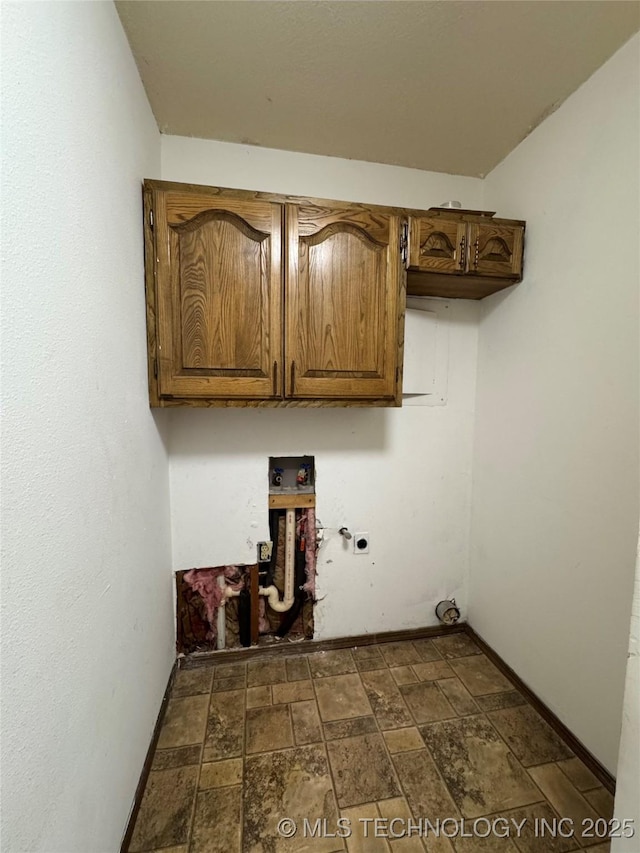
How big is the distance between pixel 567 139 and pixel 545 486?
136 centimetres

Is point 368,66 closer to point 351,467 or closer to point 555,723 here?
point 351,467

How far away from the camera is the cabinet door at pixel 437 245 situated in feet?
4.77

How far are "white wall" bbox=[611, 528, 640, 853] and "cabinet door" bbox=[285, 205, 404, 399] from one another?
1.02 meters

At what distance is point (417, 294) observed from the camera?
5.90 ft

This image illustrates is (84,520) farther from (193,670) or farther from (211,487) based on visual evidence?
(193,670)

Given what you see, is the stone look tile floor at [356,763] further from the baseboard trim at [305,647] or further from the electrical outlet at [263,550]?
the electrical outlet at [263,550]

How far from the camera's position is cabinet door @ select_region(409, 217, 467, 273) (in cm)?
145

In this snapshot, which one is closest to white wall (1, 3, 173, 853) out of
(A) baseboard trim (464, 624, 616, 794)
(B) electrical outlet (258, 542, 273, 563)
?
(B) electrical outlet (258, 542, 273, 563)

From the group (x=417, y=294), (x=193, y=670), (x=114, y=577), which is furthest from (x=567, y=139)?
(x=193, y=670)

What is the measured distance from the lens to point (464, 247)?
1.50 m

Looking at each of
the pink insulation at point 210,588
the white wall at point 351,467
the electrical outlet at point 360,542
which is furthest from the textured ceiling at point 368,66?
the pink insulation at point 210,588

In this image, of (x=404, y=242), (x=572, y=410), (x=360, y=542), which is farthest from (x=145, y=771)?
(x=404, y=242)

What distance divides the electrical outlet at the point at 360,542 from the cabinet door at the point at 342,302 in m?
0.81

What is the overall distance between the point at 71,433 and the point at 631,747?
4.21 feet
